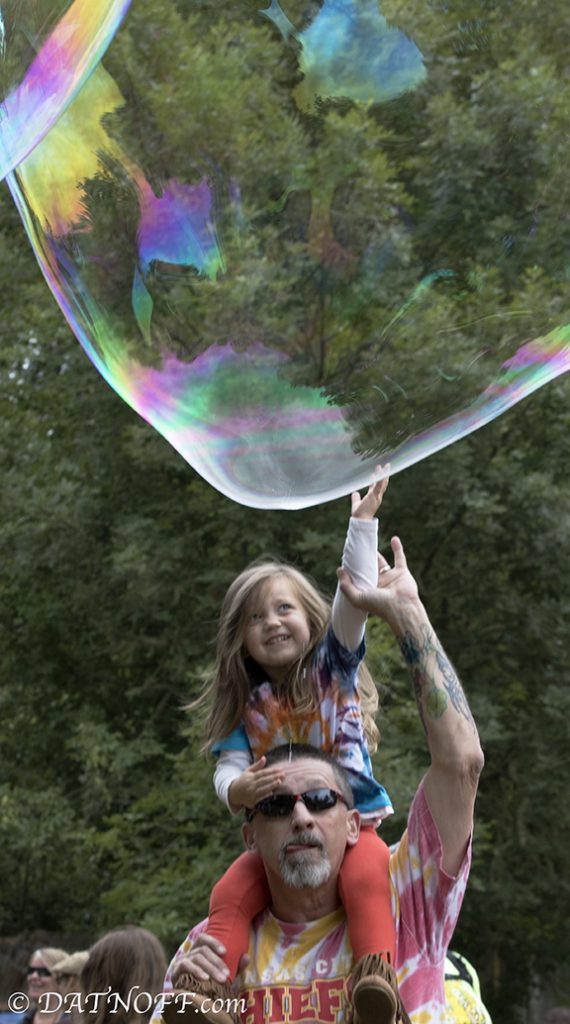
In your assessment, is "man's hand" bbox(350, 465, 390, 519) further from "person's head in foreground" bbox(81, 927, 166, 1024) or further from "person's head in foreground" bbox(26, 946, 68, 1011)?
"person's head in foreground" bbox(26, 946, 68, 1011)

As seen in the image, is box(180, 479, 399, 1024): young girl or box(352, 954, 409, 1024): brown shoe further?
box(180, 479, 399, 1024): young girl

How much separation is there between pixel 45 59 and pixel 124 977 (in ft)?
7.37

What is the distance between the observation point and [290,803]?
3.20 meters

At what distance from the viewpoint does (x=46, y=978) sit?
5457 mm

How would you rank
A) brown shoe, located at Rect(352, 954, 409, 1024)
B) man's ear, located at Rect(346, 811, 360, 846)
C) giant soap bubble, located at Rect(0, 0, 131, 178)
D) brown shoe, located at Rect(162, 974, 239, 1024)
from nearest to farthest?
brown shoe, located at Rect(352, 954, 409, 1024)
brown shoe, located at Rect(162, 974, 239, 1024)
man's ear, located at Rect(346, 811, 360, 846)
giant soap bubble, located at Rect(0, 0, 131, 178)

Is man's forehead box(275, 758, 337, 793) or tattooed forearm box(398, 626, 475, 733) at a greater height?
tattooed forearm box(398, 626, 475, 733)

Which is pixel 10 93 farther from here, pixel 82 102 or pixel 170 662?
pixel 170 662

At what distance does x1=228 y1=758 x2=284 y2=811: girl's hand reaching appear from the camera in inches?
126

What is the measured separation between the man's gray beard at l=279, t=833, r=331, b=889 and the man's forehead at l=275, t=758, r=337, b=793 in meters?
0.10

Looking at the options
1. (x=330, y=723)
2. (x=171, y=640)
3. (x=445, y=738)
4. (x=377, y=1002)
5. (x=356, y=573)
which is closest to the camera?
(x=377, y=1002)

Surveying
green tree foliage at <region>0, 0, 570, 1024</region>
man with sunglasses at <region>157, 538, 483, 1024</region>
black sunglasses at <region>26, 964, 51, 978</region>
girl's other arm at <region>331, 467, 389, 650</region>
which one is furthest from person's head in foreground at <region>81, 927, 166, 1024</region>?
green tree foliage at <region>0, 0, 570, 1024</region>

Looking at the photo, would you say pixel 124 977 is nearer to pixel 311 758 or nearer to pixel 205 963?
pixel 205 963

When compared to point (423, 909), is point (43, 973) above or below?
above

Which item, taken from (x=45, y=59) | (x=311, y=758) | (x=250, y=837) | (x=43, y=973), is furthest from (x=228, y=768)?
(x=43, y=973)
